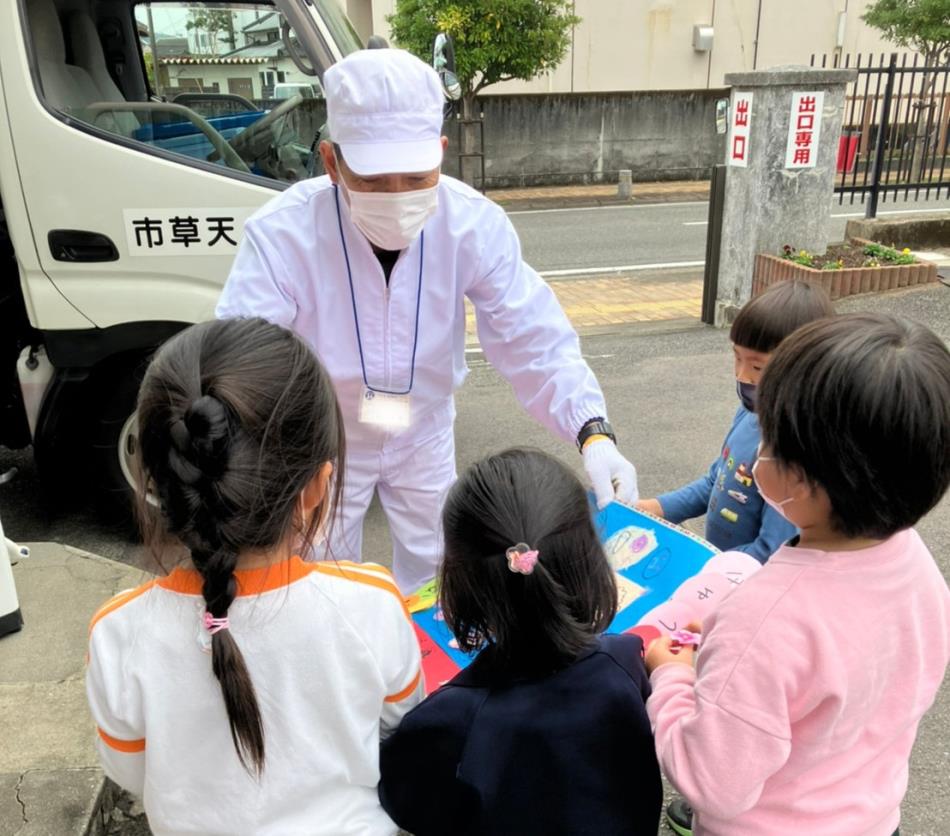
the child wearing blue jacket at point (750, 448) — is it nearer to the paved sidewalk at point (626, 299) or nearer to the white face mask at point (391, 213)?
the white face mask at point (391, 213)

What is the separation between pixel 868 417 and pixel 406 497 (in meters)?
1.43

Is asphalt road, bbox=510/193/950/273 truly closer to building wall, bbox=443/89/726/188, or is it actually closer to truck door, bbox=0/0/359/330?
building wall, bbox=443/89/726/188

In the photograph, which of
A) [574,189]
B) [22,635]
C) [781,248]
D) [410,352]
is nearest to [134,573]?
[22,635]

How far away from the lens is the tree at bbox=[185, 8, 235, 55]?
333 centimetres

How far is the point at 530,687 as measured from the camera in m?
1.14

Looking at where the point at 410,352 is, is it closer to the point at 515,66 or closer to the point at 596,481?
the point at 596,481

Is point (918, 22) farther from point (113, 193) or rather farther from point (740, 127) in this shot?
point (113, 193)

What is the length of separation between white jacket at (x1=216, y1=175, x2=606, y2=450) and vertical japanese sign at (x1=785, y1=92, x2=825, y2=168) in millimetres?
4000

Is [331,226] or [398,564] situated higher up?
[331,226]

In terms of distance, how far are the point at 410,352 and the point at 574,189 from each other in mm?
13891

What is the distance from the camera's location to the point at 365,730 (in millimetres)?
A: 1187

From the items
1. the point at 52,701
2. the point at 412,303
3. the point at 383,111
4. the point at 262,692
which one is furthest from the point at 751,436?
the point at 52,701

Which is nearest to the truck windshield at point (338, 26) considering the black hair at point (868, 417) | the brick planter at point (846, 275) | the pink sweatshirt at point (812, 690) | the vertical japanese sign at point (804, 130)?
the black hair at point (868, 417)

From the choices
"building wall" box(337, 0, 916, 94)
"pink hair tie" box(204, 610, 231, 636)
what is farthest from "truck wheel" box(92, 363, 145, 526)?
"building wall" box(337, 0, 916, 94)
